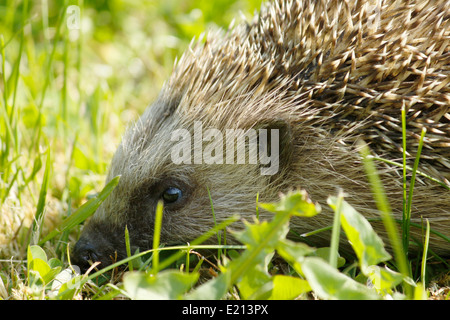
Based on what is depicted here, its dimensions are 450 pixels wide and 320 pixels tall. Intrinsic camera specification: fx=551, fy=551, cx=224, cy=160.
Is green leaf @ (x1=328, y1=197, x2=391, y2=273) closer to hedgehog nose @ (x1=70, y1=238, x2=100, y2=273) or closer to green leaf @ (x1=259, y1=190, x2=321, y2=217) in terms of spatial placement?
green leaf @ (x1=259, y1=190, x2=321, y2=217)

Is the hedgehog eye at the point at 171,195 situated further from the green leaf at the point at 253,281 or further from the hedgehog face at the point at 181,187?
the green leaf at the point at 253,281

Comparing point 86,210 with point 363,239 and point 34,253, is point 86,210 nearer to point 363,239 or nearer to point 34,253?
point 34,253

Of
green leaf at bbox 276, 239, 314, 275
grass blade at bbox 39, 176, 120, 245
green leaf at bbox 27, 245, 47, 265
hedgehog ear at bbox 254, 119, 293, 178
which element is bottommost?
green leaf at bbox 27, 245, 47, 265

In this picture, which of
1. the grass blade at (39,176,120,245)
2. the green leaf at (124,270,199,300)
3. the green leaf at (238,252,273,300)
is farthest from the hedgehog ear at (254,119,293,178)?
the green leaf at (124,270,199,300)

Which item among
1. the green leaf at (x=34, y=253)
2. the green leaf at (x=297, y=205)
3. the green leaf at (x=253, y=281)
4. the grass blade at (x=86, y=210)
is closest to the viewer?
the green leaf at (x=297, y=205)

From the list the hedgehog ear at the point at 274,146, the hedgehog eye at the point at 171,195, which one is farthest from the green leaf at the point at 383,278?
the hedgehog eye at the point at 171,195
